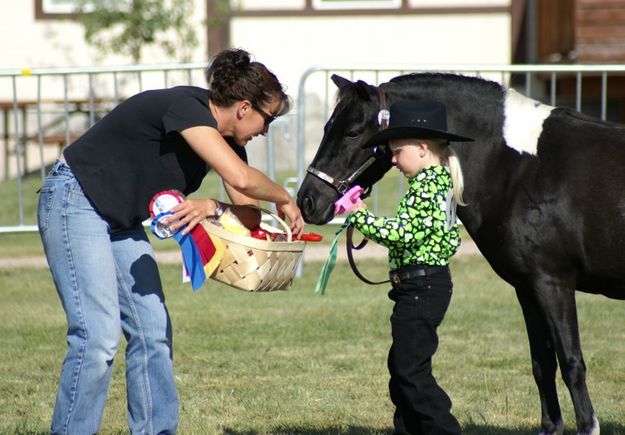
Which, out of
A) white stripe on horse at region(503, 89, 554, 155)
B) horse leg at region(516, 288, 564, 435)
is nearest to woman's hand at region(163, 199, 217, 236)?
white stripe on horse at region(503, 89, 554, 155)

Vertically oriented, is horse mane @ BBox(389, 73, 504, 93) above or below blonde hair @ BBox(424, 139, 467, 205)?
above

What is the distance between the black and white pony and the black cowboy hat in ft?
0.83

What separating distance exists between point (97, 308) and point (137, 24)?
1361cm

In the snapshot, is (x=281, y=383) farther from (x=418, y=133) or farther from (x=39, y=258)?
(x=39, y=258)

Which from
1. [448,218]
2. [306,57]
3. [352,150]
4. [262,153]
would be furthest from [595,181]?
[306,57]

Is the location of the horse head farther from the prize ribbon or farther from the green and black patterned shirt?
the prize ribbon

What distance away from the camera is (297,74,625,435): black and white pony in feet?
15.6

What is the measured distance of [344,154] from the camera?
15.9ft

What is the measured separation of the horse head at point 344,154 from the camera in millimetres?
4832

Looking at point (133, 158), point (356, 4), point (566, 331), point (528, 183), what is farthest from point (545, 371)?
point (356, 4)

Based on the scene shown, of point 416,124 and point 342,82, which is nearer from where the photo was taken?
point 416,124

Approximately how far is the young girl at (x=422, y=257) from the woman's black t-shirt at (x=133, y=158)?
783mm

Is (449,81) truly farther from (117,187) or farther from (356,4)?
(356,4)

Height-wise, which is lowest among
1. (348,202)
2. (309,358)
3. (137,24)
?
(309,358)
